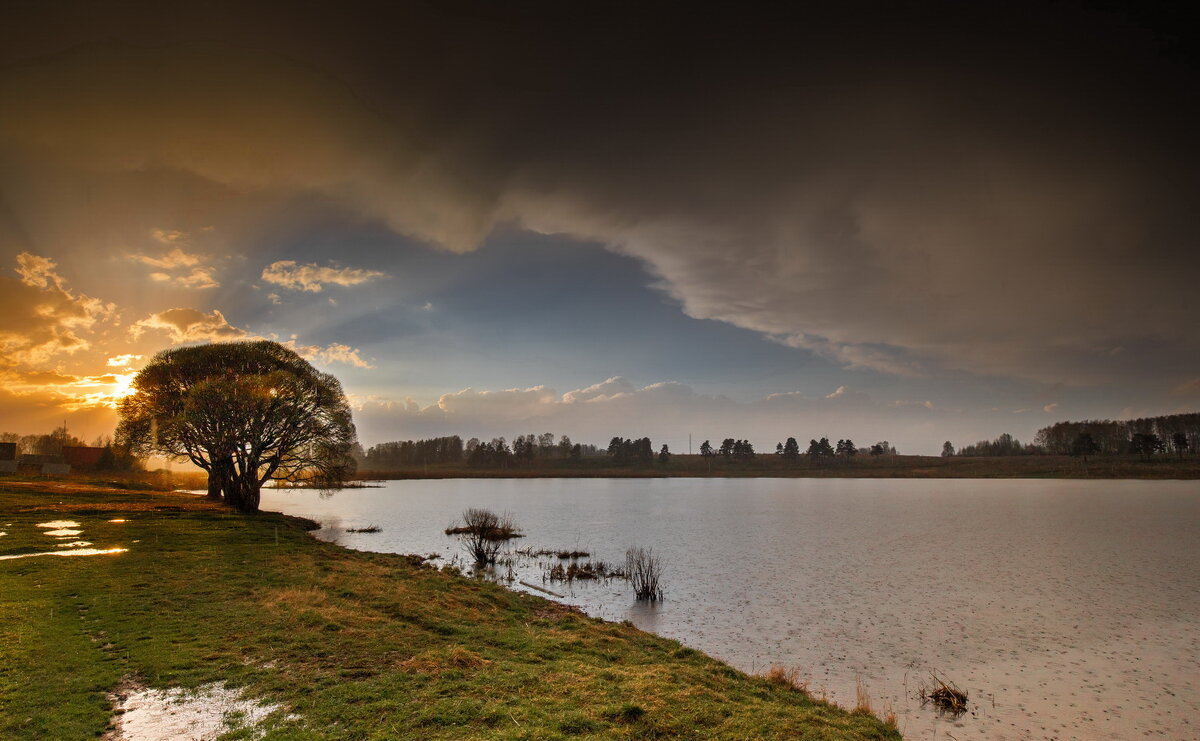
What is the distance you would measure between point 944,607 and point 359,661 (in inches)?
1010

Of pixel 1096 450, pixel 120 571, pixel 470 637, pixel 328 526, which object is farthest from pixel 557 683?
pixel 1096 450

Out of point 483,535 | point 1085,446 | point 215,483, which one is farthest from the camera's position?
point 1085,446

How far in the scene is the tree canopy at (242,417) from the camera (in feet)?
165

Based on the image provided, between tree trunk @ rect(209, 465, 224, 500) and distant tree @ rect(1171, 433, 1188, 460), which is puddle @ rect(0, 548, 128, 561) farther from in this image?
distant tree @ rect(1171, 433, 1188, 460)

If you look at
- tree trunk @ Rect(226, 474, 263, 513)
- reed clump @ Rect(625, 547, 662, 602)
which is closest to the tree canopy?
tree trunk @ Rect(226, 474, 263, 513)

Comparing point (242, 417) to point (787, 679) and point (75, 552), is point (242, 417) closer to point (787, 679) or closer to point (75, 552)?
point (75, 552)

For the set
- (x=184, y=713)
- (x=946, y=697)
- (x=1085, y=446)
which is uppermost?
(x=1085, y=446)

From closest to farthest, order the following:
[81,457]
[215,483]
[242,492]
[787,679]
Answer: [787,679]
[242,492]
[215,483]
[81,457]

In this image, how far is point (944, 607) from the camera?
25906mm

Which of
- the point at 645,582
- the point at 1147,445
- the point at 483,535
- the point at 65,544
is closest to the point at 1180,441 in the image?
the point at 1147,445

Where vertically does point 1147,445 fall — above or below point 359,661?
above

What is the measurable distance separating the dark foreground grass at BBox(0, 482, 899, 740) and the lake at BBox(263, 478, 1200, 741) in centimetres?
412

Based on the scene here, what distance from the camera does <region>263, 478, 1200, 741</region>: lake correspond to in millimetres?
15680

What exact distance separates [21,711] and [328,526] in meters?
49.6
